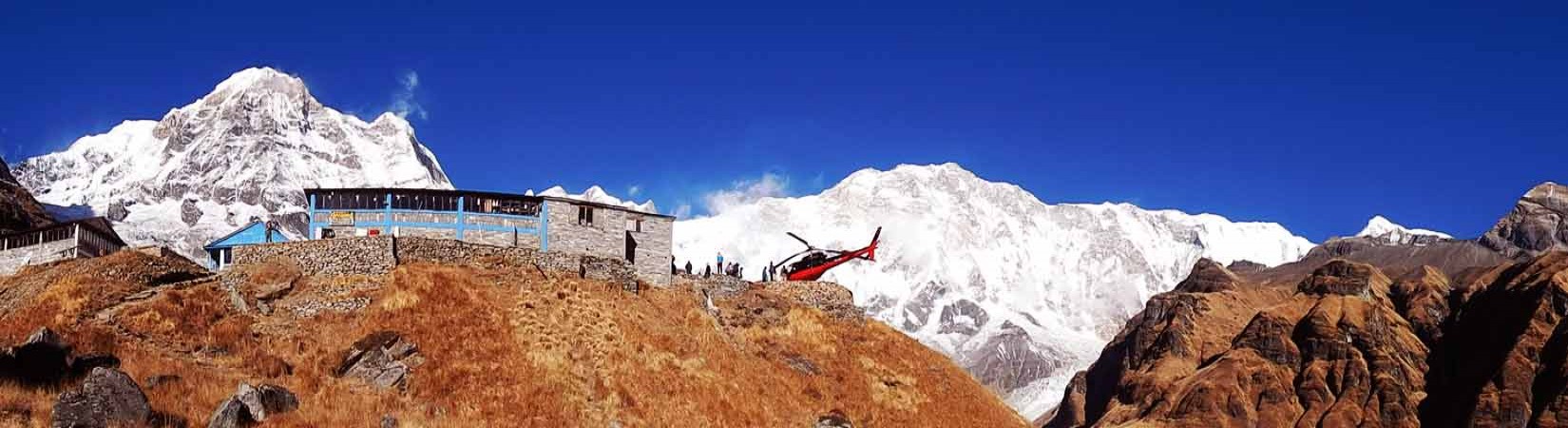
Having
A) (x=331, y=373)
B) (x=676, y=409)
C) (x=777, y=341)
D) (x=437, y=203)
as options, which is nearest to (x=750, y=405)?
(x=676, y=409)

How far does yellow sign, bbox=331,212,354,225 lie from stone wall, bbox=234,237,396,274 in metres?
7.14

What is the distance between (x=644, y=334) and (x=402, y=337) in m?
10.3

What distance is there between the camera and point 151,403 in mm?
34656

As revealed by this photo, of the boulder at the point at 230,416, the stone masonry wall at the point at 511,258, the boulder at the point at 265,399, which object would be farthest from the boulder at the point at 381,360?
the stone masonry wall at the point at 511,258

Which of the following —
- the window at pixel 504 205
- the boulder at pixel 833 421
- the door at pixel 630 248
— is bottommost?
the boulder at pixel 833 421

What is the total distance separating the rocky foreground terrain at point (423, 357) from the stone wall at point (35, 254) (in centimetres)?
1377

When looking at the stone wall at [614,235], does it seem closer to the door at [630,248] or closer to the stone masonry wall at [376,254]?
the door at [630,248]

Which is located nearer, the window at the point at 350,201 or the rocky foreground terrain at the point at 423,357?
the rocky foreground terrain at the point at 423,357

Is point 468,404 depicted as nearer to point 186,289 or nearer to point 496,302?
point 496,302

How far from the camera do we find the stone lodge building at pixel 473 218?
195ft

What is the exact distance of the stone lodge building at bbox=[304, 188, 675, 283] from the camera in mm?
59406

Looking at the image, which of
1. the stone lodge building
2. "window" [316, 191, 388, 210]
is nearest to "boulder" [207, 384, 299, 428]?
the stone lodge building

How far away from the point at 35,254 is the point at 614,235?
2911 cm

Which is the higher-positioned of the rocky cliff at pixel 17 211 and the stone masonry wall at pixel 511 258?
the rocky cliff at pixel 17 211
